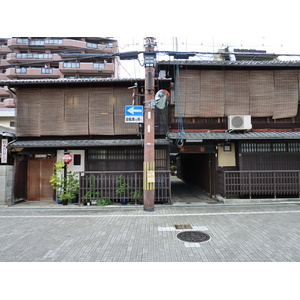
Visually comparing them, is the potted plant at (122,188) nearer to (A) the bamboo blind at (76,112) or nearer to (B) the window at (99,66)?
(A) the bamboo blind at (76,112)

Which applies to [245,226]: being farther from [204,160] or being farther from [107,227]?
[204,160]

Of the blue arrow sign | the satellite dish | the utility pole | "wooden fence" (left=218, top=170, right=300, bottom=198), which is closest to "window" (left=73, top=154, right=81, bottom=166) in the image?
the blue arrow sign

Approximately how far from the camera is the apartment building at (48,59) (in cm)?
3644

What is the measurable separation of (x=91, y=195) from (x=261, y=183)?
9160mm

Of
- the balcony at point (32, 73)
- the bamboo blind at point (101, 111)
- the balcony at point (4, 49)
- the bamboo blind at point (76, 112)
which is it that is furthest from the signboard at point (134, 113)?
the balcony at point (4, 49)

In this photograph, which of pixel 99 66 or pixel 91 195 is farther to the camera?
pixel 99 66

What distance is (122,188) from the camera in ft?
32.6

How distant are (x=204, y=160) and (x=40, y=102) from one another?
11133 millimetres

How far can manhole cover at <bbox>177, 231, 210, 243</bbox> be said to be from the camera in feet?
18.3

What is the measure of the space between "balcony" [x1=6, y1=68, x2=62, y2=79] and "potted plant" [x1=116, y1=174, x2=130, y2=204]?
116 ft

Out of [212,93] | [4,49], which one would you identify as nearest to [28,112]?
[212,93]

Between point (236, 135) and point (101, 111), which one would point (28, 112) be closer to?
point (101, 111)

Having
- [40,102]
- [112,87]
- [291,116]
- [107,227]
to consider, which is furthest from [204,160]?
[40,102]

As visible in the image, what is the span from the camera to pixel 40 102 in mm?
11141
